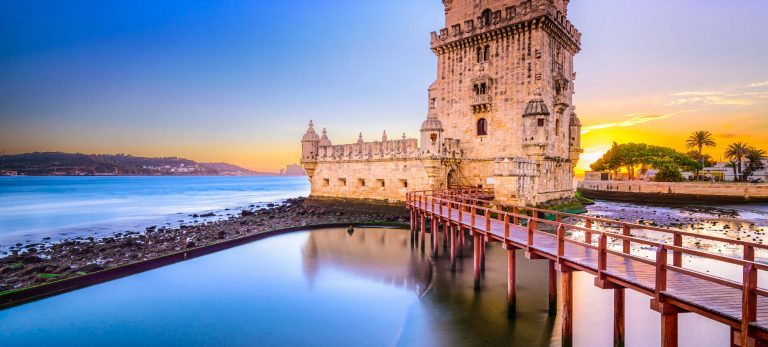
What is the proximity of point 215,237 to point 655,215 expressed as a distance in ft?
106

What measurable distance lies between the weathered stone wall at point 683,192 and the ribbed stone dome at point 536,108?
3053 centimetres

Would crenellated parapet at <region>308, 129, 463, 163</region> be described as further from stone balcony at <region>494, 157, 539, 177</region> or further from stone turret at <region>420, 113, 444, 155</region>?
stone balcony at <region>494, 157, 539, 177</region>

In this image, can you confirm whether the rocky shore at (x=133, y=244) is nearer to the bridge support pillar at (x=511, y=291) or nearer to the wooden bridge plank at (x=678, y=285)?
the bridge support pillar at (x=511, y=291)

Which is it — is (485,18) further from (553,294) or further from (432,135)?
(553,294)

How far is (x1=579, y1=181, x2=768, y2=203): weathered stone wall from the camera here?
3841 centimetres

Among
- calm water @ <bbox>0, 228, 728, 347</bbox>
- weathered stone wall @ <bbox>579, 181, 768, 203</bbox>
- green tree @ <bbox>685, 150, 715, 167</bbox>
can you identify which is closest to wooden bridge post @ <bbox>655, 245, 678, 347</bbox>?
calm water @ <bbox>0, 228, 728, 347</bbox>

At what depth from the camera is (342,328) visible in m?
9.37

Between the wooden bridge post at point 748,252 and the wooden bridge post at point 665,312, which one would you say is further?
the wooden bridge post at point 748,252

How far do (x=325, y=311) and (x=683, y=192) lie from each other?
Answer: 49219mm

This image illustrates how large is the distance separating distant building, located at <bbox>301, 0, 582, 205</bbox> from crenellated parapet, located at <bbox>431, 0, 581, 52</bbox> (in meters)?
0.06

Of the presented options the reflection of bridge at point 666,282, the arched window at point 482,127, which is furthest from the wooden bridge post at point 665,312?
the arched window at point 482,127

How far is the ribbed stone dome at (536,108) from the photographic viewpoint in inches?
811

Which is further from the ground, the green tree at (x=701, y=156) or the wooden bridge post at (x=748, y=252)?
the green tree at (x=701, y=156)

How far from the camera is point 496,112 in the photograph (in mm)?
23375
